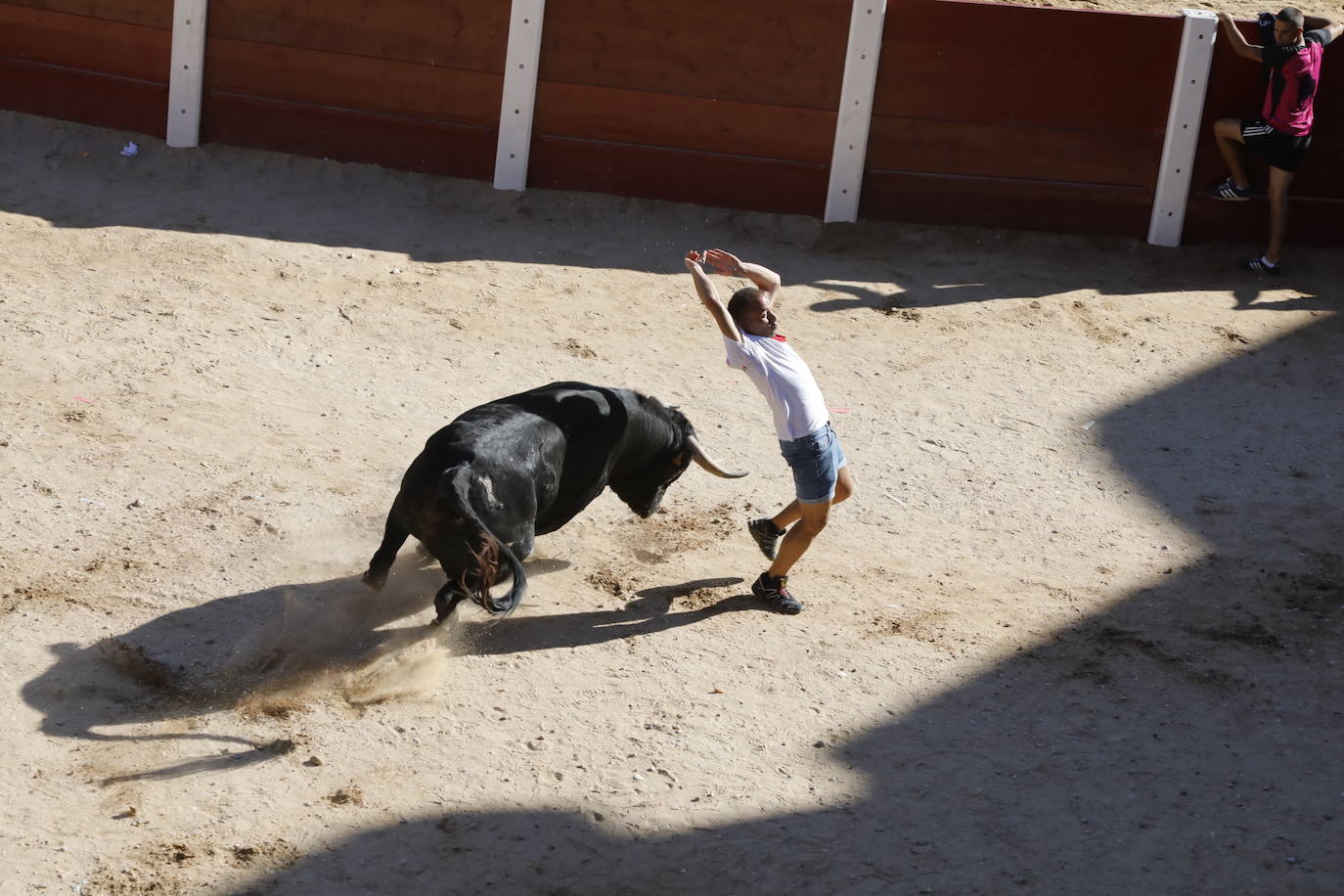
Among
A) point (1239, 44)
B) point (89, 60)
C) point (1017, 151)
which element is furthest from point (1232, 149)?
point (89, 60)

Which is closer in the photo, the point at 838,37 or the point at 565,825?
the point at 565,825

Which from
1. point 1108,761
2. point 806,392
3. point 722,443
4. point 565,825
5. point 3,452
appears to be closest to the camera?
point 565,825

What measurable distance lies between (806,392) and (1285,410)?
3.20m

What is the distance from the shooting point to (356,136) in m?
8.51

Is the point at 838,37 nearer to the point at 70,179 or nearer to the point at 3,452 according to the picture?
the point at 70,179

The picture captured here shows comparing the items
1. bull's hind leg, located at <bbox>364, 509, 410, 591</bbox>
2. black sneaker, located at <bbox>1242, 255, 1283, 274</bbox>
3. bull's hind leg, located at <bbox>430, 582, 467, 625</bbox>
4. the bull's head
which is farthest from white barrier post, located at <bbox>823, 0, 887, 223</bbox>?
bull's hind leg, located at <bbox>430, 582, 467, 625</bbox>

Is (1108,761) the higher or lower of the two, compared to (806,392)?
lower

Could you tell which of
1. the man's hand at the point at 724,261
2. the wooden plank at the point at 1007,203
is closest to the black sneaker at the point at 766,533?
the man's hand at the point at 724,261

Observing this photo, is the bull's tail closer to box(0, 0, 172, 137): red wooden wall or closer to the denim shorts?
the denim shorts

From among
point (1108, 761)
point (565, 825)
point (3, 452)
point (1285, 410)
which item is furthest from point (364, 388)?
point (1285, 410)

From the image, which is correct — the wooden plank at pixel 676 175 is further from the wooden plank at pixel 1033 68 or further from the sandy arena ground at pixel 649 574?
the wooden plank at pixel 1033 68

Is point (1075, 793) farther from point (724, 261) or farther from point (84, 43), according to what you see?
point (84, 43)

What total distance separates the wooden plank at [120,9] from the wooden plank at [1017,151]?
4.21 m

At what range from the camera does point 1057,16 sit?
8141 millimetres
